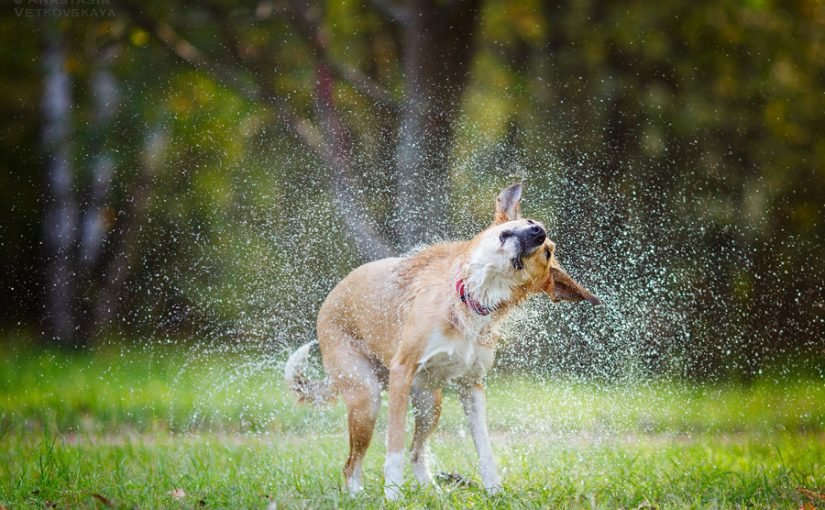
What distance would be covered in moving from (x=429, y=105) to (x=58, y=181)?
4.95 m

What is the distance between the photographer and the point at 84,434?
7.46m

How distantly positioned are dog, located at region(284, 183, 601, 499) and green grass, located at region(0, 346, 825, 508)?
13.8 inches

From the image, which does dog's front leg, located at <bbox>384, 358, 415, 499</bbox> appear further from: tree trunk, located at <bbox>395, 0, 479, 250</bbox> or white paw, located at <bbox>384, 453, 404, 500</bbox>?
tree trunk, located at <bbox>395, 0, 479, 250</bbox>

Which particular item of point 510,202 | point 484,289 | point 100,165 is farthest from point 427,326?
point 100,165

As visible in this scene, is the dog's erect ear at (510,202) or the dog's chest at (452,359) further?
the dog's erect ear at (510,202)

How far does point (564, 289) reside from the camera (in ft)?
17.1

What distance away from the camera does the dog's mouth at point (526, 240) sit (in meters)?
4.86

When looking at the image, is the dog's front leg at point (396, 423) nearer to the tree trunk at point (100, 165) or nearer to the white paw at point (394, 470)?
the white paw at point (394, 470)

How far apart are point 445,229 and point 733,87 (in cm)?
493

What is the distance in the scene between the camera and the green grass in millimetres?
4734

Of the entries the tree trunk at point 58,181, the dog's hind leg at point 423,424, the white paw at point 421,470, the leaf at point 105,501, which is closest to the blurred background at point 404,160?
the tree trunk at point 58,181

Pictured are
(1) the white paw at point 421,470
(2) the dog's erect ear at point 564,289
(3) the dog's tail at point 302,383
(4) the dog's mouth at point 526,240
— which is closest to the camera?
(4) the dog's mouth at point 526,240

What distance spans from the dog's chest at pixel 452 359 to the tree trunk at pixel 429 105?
4.55 m

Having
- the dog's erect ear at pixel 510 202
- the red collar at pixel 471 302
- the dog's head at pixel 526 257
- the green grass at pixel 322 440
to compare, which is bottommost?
the green grass at pixel 322 440
